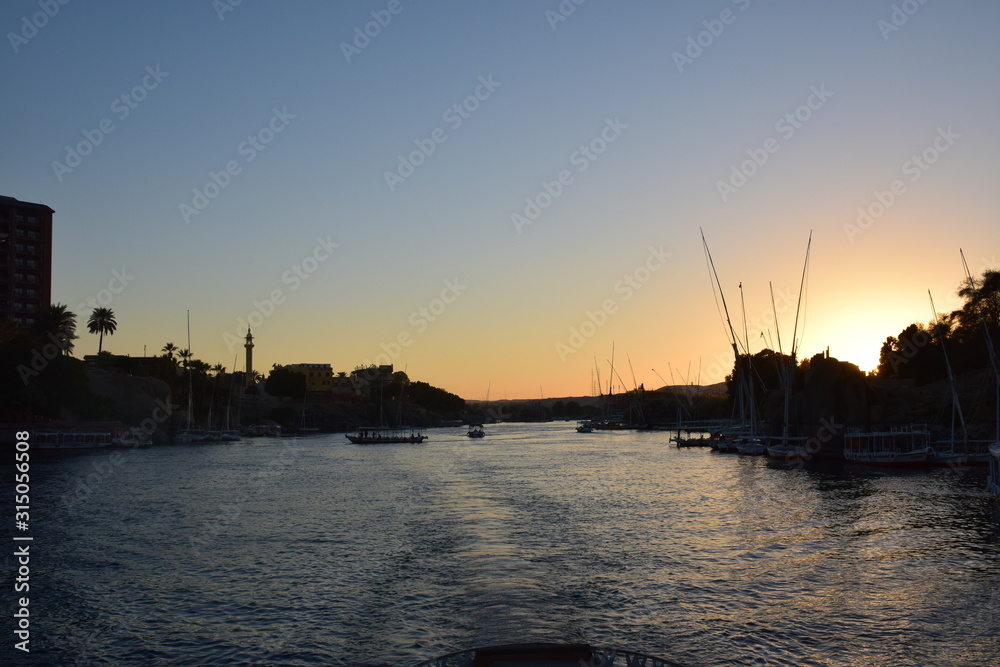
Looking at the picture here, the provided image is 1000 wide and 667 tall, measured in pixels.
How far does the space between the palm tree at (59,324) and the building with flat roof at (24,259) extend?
210 inches

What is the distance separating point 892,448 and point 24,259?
14530cm

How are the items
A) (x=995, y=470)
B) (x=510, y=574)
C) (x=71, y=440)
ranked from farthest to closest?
(x=71, y=440), (x=995, y=470), (x=510, y=574)

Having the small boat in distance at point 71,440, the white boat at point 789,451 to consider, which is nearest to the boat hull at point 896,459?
the white boat at point 789,451

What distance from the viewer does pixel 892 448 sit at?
82.4 metres

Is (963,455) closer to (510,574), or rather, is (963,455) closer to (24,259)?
(510,574)

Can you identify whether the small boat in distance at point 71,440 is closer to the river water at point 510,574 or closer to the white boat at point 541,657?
the river water at point 510,574

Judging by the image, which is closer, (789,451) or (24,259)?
(789,451)

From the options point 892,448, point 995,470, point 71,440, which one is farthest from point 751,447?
point 71,440

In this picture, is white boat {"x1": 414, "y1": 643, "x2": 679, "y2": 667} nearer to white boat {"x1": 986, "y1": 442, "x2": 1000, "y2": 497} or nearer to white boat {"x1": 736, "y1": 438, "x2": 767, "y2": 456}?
white boat {"x1": 986, "y1": 442, "x2": 1000, "y2": 497}

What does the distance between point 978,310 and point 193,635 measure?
118857 mm

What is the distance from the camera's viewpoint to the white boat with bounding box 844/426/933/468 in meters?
76.9

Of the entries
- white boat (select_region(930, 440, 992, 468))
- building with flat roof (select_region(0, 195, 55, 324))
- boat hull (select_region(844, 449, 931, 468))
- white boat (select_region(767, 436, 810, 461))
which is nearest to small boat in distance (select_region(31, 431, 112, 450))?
building with flat roof (select_region(0, 195, 55, 324))

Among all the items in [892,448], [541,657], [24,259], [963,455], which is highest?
[24,259]

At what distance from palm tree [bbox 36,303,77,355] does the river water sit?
6992cm
